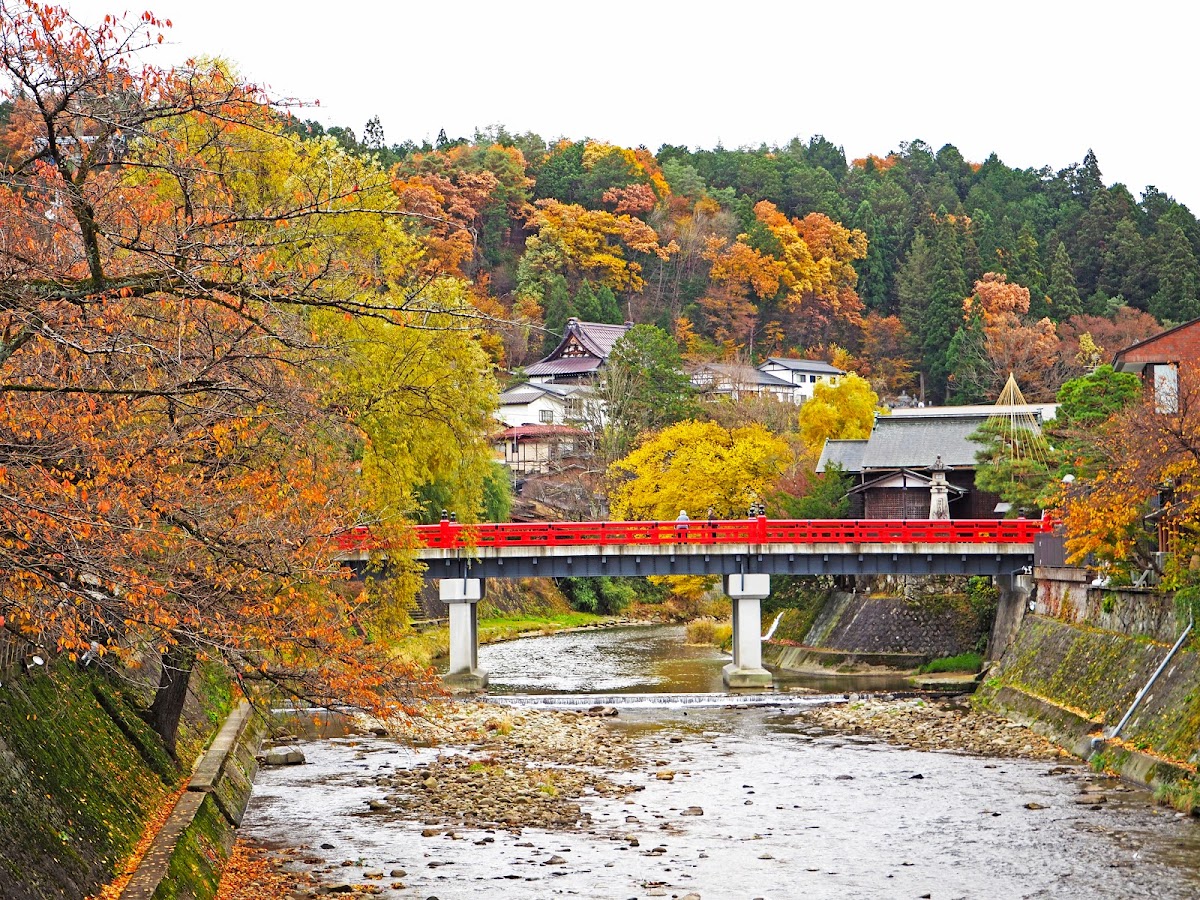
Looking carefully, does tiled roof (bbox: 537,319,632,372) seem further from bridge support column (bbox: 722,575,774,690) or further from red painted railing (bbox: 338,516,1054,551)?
bridge support column (bbox: 722,575,774,690)

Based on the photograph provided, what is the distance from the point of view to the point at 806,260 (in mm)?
96812

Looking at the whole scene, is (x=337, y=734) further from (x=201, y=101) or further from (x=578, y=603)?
(x=578, y=603)

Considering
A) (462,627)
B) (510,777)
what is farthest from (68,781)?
(462,627)

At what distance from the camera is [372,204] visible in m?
28.5

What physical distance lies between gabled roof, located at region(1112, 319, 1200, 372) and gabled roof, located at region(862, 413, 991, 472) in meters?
9.37

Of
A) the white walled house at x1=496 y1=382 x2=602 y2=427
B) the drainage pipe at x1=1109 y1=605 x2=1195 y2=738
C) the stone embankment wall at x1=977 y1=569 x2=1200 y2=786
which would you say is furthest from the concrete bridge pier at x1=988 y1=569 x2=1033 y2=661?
the white walled house at x1=496 y1=382 x2=602 y2=427

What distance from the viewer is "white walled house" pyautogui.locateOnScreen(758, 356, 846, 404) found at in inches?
3344

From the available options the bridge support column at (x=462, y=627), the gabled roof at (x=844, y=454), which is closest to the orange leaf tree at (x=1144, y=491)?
the gabled roof at (x=844, y=454)

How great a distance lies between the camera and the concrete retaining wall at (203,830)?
13258 millimetres

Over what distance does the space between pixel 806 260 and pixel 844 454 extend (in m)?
48.8

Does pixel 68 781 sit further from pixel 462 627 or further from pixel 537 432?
pixel 537 432

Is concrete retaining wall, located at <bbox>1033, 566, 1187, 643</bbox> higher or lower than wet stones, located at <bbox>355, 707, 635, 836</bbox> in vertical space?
higher

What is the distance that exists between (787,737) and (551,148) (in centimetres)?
9225

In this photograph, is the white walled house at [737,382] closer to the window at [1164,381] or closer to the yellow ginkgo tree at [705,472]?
the yellow ginkgo tree at [705,472]
